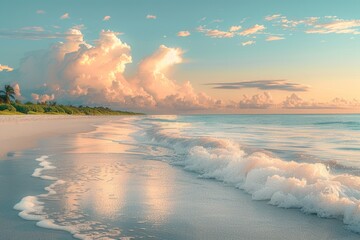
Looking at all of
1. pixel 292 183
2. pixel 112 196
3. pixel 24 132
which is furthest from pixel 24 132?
pixel 292 183

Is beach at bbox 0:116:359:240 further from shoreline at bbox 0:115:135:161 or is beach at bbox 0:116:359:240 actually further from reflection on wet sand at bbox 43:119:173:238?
shoreline at bbox 0:115:135:161

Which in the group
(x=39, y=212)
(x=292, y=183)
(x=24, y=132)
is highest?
(x=292, y=183)

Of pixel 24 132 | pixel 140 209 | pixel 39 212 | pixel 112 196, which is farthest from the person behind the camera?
pixel 24 132

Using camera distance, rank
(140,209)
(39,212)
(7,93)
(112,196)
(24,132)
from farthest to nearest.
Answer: (7,93) < (24,132) < (112,196) < (140,209) < (39,212)

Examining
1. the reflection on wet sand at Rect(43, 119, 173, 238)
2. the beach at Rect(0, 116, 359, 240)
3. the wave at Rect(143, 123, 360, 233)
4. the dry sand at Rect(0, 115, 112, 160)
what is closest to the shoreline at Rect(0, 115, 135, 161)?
the dry sand at Rect(0, 115, 112, 160)

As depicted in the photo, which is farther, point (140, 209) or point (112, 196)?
point (112, 196)

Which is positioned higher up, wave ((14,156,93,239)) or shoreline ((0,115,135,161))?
wave ((14,156,93,239))

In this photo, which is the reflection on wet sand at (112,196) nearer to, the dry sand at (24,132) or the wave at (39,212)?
the wave at (39,212)

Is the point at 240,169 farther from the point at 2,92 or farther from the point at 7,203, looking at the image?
the point at 2,92

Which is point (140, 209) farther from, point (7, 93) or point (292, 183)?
point (7, 93)

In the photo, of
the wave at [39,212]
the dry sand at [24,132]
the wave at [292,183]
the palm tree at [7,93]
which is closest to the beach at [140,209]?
the wave at [39,212]

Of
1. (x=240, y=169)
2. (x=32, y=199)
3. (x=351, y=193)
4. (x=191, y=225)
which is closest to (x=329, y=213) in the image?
(x=351, y=193)

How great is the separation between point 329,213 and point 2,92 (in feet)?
415

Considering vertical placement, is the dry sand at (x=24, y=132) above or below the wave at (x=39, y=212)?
below
